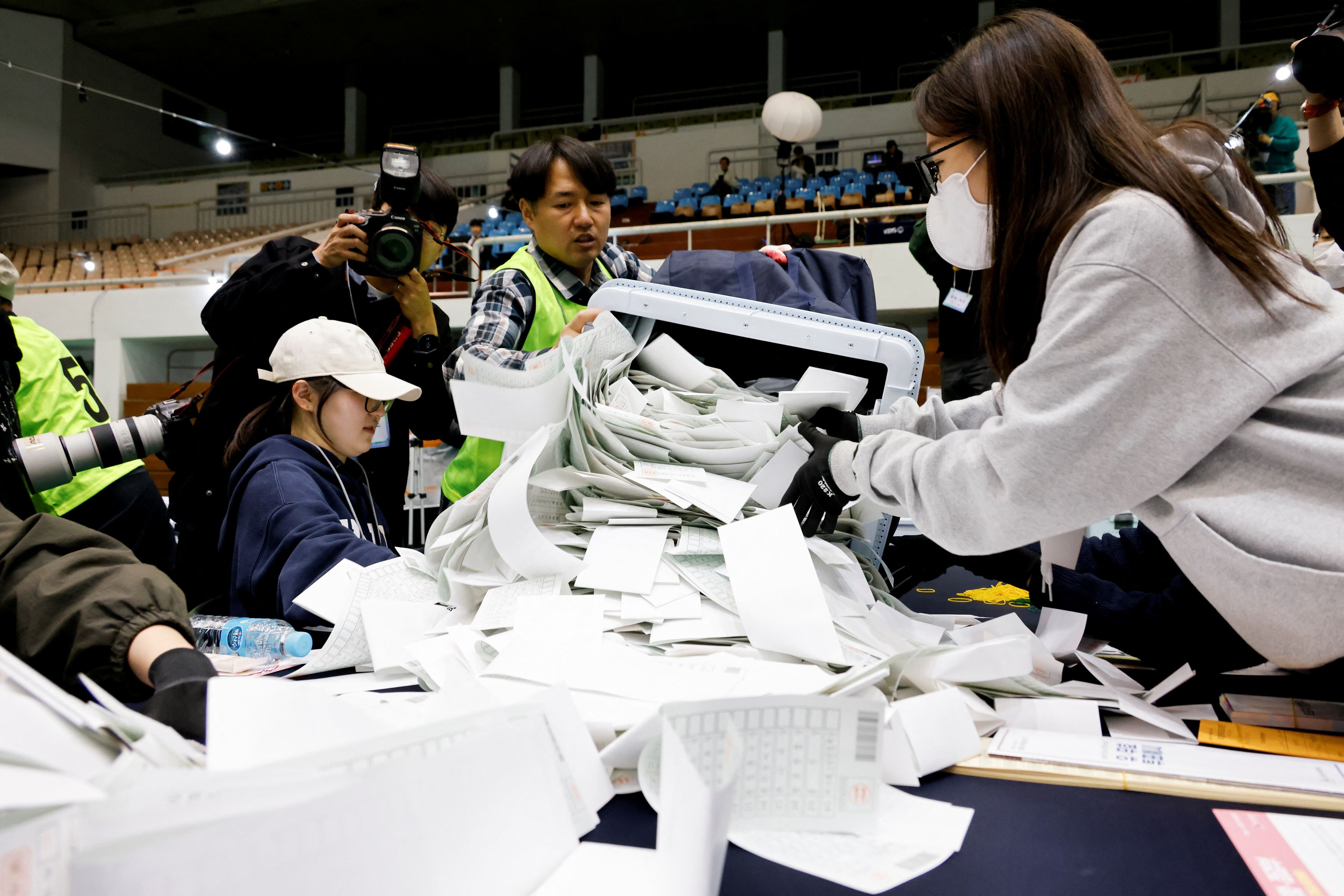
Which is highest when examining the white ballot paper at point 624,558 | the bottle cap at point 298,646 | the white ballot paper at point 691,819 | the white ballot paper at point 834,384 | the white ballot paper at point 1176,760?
the white ballot paper at point 834,384

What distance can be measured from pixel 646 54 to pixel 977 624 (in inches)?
536

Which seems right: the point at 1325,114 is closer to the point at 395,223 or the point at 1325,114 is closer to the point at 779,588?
the point at 779,588

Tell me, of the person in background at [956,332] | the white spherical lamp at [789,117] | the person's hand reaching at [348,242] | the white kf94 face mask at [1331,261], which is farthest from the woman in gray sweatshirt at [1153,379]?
the white spherical lamp at [789,117]

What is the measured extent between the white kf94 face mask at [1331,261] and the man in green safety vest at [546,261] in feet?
4.86

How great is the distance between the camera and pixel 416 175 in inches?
71.4

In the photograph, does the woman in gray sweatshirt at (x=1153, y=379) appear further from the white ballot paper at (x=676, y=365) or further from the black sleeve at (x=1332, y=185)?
the black sleeve at (x=1332, y=185)

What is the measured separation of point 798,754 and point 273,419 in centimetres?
142

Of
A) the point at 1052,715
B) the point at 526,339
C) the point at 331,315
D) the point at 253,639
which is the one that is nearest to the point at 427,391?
the point at 331,315

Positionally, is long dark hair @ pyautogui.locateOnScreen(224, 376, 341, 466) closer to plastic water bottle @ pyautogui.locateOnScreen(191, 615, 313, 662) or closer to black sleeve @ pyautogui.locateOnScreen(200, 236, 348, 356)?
black sleeve @ pyautogui.locateOnScreen(200, 236, 348, 356)

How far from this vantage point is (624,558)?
90cm

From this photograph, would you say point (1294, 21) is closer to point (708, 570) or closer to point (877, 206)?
point (877, 206)

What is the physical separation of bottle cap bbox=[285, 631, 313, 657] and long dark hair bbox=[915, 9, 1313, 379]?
826 millimetres

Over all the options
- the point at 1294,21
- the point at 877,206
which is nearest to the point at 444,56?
the point at 877,206

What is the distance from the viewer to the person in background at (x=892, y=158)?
9.51 metres
